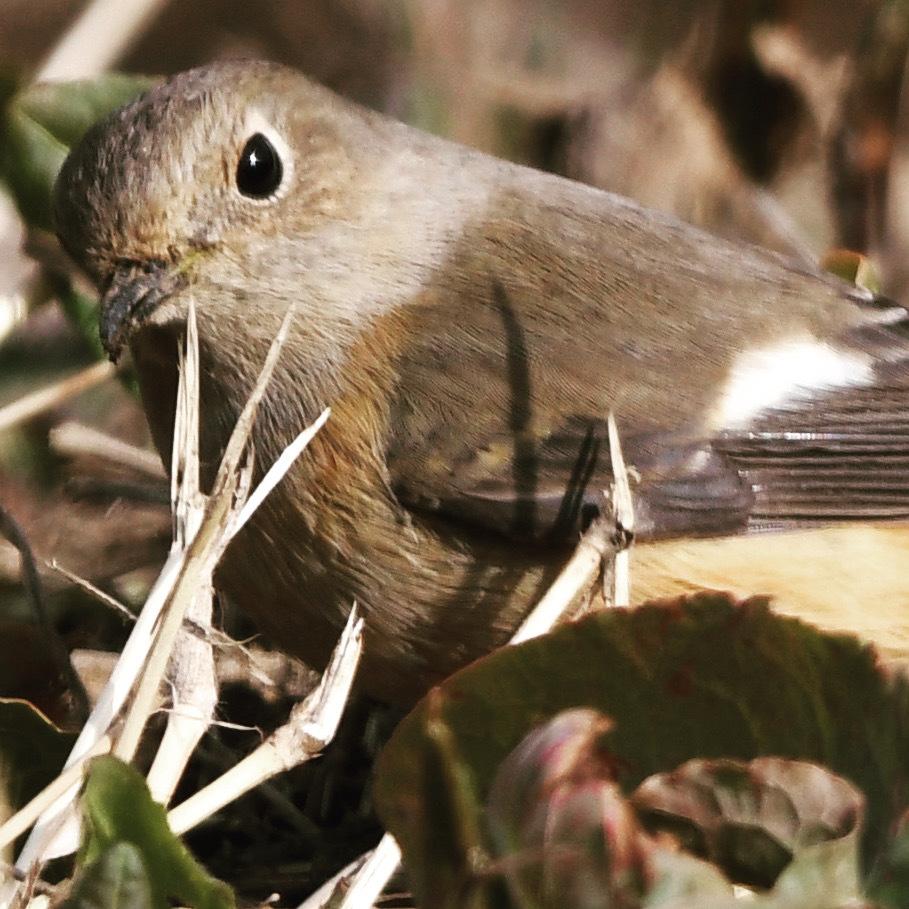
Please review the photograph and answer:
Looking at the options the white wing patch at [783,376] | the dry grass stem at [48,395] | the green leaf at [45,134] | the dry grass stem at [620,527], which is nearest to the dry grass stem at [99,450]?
the dry grass stem at [48,395]

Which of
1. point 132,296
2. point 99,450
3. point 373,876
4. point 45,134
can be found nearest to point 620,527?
point 373,876

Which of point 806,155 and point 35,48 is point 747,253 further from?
point 35,48

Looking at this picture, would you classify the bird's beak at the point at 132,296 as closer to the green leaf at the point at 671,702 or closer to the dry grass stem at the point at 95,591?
the dry grass stem at the point at 95,591

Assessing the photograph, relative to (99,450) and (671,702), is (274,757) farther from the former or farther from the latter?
(99,450)

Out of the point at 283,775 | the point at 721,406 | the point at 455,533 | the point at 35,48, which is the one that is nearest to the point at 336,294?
the point at 455,533

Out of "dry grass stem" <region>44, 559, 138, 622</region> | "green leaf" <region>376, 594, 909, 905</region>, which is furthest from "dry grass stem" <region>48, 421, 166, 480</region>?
"green leaf" <region>376, 594, 909, 905</region>

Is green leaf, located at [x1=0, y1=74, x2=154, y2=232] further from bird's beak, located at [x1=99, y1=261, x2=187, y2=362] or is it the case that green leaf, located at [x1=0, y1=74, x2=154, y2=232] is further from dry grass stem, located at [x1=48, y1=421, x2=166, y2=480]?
bird's beak, located at [x1=99, y1=261, x2=187, y2=362]
